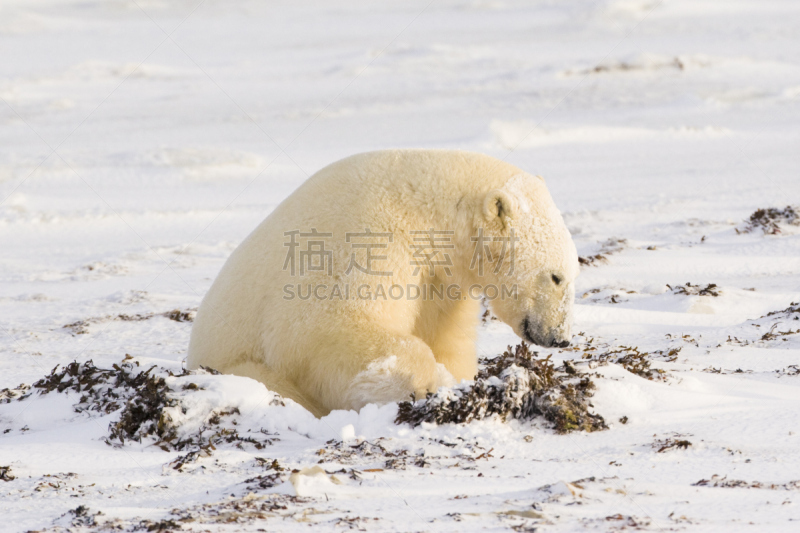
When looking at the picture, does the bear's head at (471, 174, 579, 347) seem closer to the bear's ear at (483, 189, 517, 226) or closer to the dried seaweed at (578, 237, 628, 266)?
the bear's ear at (483, 189, 517, 226)

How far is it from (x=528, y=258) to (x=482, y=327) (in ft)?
7.08

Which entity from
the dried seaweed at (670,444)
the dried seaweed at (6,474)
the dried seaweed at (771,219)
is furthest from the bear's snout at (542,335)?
the dried seaweed at (771,219)

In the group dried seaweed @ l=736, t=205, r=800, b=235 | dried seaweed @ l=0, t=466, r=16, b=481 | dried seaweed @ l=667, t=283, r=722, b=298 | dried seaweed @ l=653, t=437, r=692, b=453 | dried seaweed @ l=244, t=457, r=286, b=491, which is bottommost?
dried seaweed @ l=0, t=466, r=16, b=481

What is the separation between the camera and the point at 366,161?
438 centimetres

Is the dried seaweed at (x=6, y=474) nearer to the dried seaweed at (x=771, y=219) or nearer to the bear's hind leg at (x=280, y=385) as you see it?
the bear's hind leg at (x=280, y=385)

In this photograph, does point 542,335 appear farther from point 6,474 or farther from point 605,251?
point 605,251

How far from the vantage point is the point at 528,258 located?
14.0ft

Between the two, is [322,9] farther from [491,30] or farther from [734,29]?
[734,29]

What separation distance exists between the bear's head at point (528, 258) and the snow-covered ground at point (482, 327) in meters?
0.48

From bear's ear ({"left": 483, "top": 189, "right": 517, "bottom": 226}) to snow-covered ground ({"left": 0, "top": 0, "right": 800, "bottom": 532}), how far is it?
3.06 feet

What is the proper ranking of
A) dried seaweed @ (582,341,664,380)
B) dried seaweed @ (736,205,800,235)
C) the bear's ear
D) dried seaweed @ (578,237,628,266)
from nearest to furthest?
the bear's ear → dried seaweed @ (582,341,664,380) → dried seaweed @ (578,237,628,266) → dried seaweed @ (736,205,800,235)

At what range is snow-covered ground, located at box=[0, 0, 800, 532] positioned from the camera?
9.36 feet

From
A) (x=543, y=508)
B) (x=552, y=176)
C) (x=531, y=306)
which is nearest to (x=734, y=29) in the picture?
(x=552, y=176)

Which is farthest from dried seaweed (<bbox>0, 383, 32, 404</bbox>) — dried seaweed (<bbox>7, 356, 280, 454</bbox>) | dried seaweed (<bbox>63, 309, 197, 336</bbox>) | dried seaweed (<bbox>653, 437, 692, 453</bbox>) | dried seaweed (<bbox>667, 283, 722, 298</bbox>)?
dried seaweed (<bbox>667, 283, 722, 298</bbox>)
